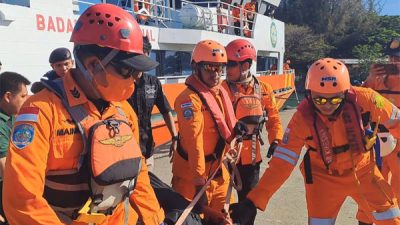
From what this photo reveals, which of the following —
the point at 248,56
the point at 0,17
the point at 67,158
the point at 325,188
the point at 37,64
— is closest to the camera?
the point at 67,158

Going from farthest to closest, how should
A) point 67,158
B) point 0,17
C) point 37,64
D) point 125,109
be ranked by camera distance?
point 37,64 < point 0,17 < point 125,109 < point 67,158

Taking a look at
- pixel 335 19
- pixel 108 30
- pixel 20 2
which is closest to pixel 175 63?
pixel 20 2

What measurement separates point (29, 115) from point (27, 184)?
27 cm

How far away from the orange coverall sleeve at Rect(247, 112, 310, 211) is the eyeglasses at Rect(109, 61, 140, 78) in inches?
54.1

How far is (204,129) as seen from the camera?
11.3 ft

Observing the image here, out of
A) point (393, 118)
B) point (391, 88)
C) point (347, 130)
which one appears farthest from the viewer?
point (391, 88)

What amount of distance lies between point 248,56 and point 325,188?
1.64 metres

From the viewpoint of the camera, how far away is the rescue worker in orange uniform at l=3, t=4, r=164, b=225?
5.60 feet

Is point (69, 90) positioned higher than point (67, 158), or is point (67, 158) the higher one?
point (69, 90)

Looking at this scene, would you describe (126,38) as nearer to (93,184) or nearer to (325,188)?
(93,184)

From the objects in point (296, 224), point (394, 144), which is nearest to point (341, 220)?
point (296, 224)

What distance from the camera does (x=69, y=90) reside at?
1840 mm

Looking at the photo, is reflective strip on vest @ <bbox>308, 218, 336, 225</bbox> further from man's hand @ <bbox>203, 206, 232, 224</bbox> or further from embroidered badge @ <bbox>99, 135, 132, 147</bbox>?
embroidered badge @ <bbox>99, 135, 132, 147</bbox>

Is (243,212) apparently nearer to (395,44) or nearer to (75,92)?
(75,92)
